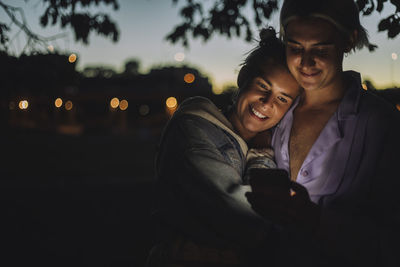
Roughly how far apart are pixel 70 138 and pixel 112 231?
21.4m

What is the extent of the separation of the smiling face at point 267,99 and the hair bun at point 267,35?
348 millimetres

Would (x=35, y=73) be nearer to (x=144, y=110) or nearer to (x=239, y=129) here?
(x=239, y=129)

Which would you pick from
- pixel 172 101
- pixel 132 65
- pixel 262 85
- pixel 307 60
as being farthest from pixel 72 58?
pixel 132 65

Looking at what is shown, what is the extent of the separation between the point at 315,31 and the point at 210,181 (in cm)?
127

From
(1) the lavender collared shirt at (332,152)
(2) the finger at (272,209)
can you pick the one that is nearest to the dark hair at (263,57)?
(1) the lavender collared shirt at (332,152)

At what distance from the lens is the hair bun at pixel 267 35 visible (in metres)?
3.14

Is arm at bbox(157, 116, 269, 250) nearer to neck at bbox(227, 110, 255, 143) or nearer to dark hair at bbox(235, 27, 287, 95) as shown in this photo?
neck at bbox(227, 110, 255, 143)

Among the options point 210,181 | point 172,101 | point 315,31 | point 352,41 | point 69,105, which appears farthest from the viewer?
point 69,105

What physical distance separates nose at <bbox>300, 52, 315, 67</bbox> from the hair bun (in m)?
0.66

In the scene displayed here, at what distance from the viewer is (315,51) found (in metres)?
2.49

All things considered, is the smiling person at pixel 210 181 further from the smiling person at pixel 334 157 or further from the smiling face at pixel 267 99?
the smiling person at pixel 334 157

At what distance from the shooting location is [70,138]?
2848 centimetres

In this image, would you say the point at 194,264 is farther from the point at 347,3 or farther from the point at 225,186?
the point at 347,3

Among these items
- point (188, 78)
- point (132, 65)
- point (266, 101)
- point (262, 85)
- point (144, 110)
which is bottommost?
point (144, 110)
